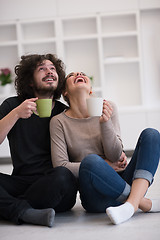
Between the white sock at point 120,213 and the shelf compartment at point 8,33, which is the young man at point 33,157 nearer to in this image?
the white sock at point 120,213

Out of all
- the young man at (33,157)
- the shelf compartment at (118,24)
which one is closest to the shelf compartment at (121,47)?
the shelf compartment at (118,24)

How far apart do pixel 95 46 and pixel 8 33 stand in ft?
3.96

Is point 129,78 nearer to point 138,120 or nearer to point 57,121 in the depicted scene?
point 138,120

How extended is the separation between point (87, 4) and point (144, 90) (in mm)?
1340

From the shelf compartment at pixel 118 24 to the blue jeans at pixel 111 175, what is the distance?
337 centimetres

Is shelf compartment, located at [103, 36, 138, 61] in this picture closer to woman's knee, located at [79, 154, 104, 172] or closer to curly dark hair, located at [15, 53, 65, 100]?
curly dark hair, located at [15, 53, 65, 100]

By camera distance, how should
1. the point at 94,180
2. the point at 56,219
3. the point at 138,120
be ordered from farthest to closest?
1. the point at 138,120
2. the point at 56,219
3. the point at 94,180

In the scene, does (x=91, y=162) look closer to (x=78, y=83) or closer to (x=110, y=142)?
(x=110, y=142)

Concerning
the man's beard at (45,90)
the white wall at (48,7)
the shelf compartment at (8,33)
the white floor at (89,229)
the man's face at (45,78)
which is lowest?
the white floor at (89,229)

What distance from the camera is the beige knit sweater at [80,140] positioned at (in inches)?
69.6

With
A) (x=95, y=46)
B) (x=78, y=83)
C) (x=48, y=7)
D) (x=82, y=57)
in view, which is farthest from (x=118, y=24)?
(x=78, y=83)

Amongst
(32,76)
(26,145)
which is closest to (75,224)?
(26,145)

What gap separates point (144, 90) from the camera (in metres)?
4.69

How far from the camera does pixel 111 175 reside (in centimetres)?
163
